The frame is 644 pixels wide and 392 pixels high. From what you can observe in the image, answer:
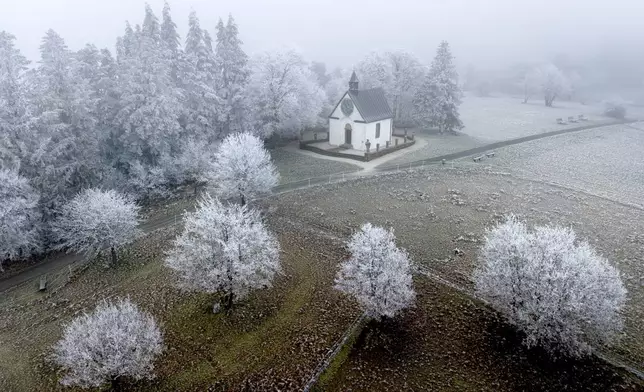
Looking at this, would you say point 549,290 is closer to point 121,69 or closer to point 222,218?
point 222,218

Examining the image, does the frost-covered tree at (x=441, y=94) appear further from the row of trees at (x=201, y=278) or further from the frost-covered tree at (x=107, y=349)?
the frost-covered tree at (x=107, y=349)

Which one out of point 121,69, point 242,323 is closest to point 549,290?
point 242,323

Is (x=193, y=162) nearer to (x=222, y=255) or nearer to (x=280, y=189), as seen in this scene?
(x=280, y=189)

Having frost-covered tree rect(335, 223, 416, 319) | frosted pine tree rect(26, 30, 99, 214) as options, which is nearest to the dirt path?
frosted pine tree rect(26, 30, 99, 214)

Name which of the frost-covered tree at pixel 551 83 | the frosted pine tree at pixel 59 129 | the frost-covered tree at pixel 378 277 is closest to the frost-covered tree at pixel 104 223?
the frosted pine tree at pixel 59 129

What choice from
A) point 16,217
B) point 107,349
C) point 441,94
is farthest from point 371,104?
point 107,349

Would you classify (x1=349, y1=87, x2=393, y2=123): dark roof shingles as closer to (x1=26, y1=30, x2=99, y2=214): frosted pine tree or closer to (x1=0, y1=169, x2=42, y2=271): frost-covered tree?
(x1=26, y1=30, x2=99, y2=214): frosted pine tree
